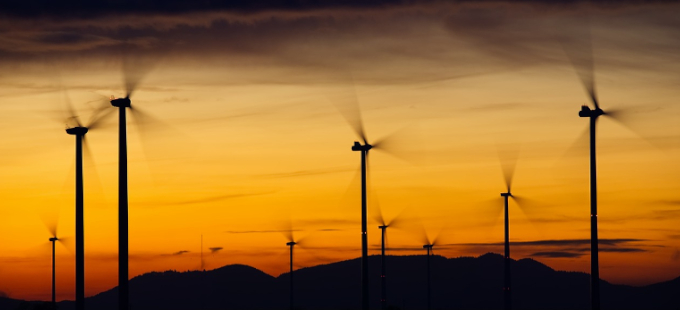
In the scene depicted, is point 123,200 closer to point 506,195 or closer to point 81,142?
point 81,142

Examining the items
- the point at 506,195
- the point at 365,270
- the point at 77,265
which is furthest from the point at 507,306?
the point at 77,265

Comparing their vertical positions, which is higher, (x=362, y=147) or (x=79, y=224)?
(x=362, y=147)

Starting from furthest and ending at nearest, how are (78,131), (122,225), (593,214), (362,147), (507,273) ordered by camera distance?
1. (507,273)
2. (362,147)
3. (78,131)
4. (593,214)
5. (122,225)

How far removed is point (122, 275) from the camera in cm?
7856

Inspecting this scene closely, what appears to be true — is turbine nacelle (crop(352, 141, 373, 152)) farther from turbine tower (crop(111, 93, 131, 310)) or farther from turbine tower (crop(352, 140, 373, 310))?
turbine tower (crop(111, 93, 131, 310))

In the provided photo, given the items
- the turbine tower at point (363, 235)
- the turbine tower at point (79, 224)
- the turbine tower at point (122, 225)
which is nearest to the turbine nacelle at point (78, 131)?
the turbine tower at point (79, 224)

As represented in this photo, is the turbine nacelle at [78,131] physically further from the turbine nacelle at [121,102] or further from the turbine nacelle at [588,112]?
the turbine nacelle at [588,112]

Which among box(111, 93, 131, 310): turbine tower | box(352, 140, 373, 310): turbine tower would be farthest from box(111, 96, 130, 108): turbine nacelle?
box(352, 140, 373, 310): turbine tower

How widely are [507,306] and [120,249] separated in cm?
8216

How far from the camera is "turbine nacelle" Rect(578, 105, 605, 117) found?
312 feet

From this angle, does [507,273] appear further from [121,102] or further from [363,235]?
[121,102]

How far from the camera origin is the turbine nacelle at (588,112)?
9506 cm

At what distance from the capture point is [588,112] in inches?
3752

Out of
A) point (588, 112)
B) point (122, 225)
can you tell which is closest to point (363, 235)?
point (588, 112)
